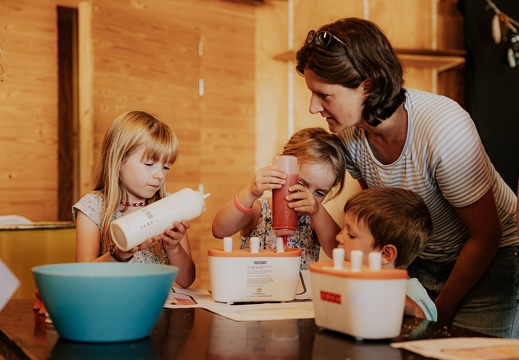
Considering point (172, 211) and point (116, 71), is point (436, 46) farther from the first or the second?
point (172, 211)

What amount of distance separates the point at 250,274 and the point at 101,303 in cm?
44

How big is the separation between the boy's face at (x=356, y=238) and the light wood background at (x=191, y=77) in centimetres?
222

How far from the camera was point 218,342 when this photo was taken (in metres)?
1.01

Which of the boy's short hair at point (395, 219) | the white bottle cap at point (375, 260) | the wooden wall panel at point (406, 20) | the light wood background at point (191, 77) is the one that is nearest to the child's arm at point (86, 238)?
the boy's short hair at point (395, 219)

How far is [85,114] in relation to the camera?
365 centimetres

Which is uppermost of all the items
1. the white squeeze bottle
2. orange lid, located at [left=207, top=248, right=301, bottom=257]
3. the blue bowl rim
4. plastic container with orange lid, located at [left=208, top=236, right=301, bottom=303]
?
the white squeeze bottle

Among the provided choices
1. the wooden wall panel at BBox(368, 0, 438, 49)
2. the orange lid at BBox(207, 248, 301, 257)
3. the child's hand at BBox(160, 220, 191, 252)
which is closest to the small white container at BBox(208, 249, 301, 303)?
the orange lid at BBox(207, 248, 301, 257)

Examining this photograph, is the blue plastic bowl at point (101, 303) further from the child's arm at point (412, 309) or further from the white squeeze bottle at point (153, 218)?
the child's arm at point (412, 309)

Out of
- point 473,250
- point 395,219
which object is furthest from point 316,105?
point 473,250

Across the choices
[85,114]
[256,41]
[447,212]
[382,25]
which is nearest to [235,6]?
[256,41]

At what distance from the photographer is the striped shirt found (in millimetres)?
1674

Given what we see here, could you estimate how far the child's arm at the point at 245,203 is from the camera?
1.64m

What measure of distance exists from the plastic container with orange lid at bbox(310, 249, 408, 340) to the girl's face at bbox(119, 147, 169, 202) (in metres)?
0.96

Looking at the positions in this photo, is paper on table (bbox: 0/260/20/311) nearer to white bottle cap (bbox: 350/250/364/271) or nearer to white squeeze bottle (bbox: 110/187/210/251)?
white squeeze bottle (bbox: 110/187/210/251)
